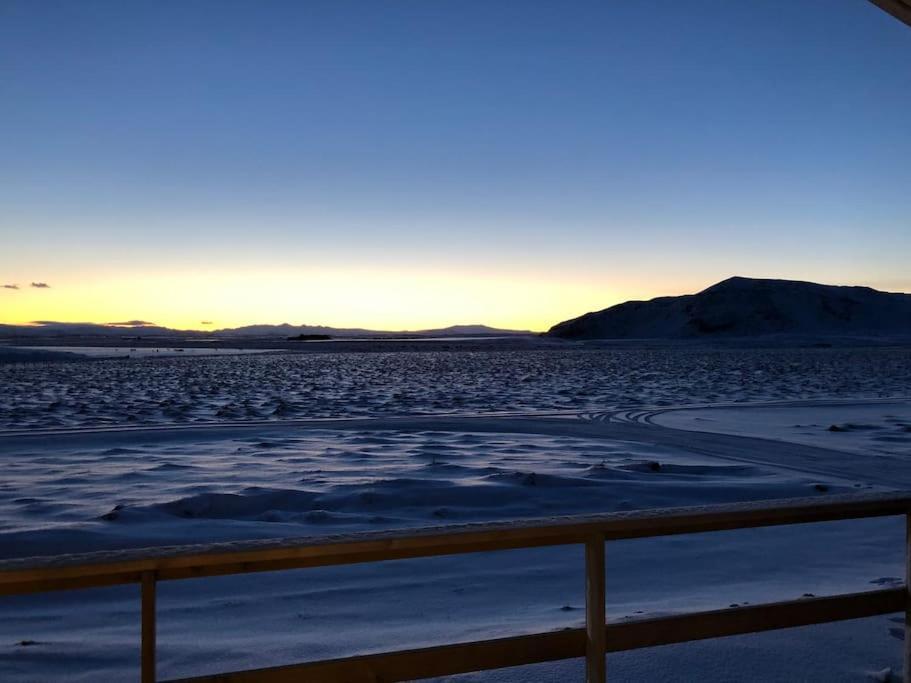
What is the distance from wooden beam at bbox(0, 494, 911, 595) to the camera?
1.91m

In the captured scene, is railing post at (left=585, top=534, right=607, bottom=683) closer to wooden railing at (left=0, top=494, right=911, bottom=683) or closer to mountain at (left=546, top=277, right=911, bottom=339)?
wooden railing at (left=0, top=494, right=911, bottom=683)

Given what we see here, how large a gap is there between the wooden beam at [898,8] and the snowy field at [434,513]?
2.79m

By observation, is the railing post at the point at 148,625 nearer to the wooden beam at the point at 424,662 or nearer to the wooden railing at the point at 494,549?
the wooden railing at the point at 494,549

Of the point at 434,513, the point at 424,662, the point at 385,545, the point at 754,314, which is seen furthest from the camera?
the point at 754,314

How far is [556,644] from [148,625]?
118 cm

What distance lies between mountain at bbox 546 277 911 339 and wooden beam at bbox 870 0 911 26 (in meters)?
90.7

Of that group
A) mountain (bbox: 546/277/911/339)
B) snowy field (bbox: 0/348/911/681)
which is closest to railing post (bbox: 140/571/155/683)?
snowy field (bbox: 0/348/911/681)

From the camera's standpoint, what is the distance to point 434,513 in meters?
6.77

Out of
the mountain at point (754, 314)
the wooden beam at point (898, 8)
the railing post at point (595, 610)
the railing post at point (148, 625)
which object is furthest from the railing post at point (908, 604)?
the mountain at point (754, 314)

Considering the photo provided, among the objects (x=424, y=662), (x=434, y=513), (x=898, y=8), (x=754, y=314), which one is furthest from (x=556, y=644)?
(x=754, y=314)

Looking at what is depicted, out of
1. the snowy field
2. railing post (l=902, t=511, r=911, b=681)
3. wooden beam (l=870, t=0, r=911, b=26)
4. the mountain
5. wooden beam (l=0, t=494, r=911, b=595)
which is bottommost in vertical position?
the snowy field

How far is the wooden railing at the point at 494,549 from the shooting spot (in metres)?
1.95

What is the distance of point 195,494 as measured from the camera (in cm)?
709

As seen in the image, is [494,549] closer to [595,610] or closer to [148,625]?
[595,610]
